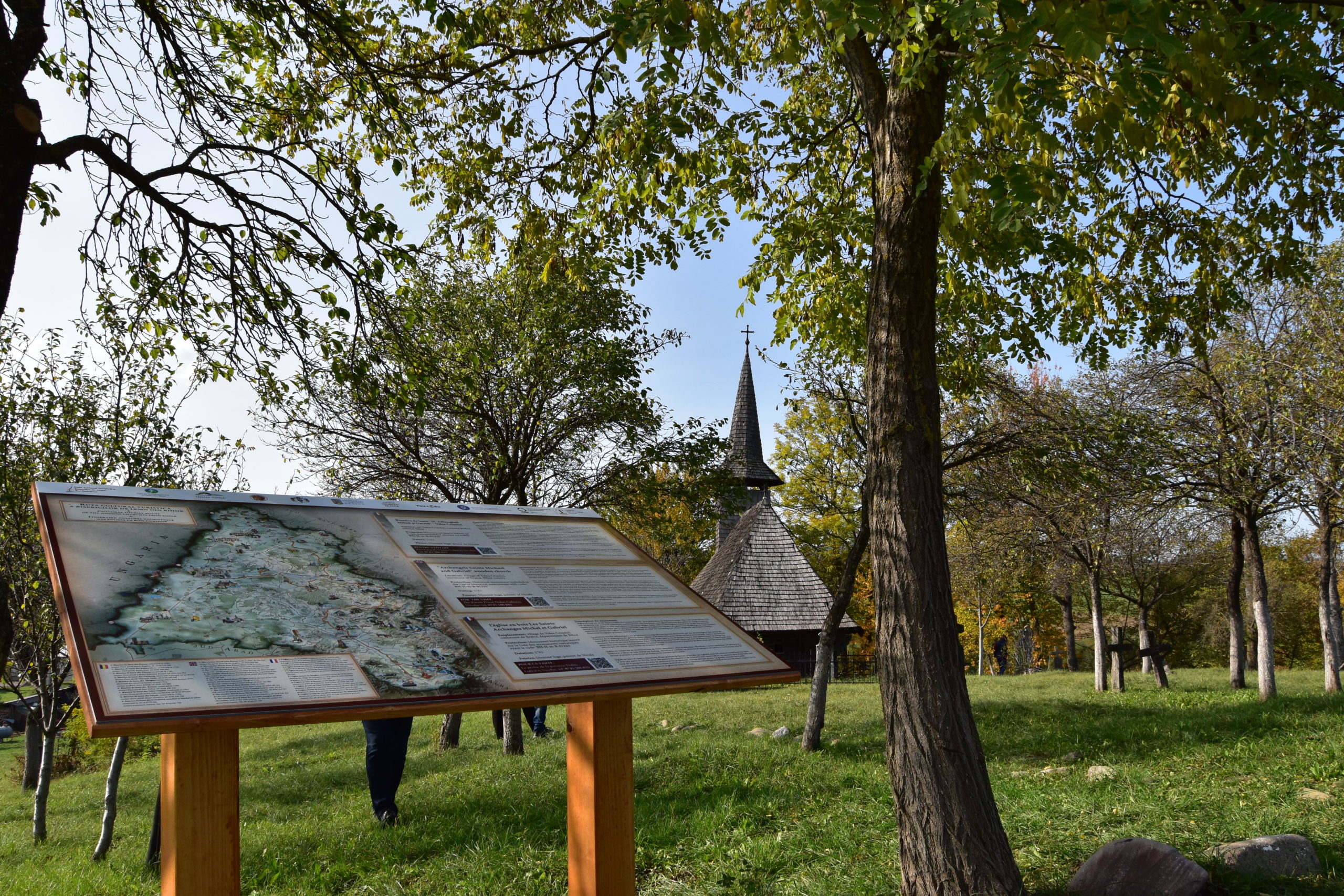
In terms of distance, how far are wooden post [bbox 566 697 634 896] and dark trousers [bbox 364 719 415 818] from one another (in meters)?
4.78

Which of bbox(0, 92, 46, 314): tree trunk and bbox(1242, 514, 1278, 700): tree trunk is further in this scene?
bbox(1242, 514, 1278, 700): tree trunk

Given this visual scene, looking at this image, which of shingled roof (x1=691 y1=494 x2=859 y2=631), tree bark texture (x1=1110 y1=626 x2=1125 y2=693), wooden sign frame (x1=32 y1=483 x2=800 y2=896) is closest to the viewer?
wooden sign frame (x1=32 y1=483 x2=800 y2=896)

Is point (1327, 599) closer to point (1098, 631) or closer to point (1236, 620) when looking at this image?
point (1236, 620)

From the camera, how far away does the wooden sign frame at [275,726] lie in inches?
88.2

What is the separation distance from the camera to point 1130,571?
Result: 2117 centimetres

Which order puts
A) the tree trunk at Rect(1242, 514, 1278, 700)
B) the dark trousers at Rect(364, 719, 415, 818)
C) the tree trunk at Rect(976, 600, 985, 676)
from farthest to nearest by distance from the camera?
the tree trunk at Rect(976, 600, 985, 676)
the tree trunk at Rect(1242, 514, 1278, 700)
the dark trousers at Rect(364, 719, 415, 818)

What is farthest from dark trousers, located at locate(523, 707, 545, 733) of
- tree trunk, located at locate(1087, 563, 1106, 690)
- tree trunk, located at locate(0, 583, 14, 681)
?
tree trunk, located at locate(1087, 563, 1106, 690)

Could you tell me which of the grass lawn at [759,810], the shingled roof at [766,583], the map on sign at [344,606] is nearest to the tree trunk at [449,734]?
the grass lawn at [759,810]

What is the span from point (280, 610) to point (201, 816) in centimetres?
61

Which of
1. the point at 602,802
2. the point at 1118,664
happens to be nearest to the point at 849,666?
the point at 1118,664

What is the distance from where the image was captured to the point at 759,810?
715cm

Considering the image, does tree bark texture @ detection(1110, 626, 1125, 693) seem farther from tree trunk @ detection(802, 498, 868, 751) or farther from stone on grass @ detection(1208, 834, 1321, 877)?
stone on grass @ detection(1208, 834, 1321, 877)

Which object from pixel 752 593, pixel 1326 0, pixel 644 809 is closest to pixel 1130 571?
pixel 752 593

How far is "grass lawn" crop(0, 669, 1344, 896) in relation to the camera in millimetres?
5594
